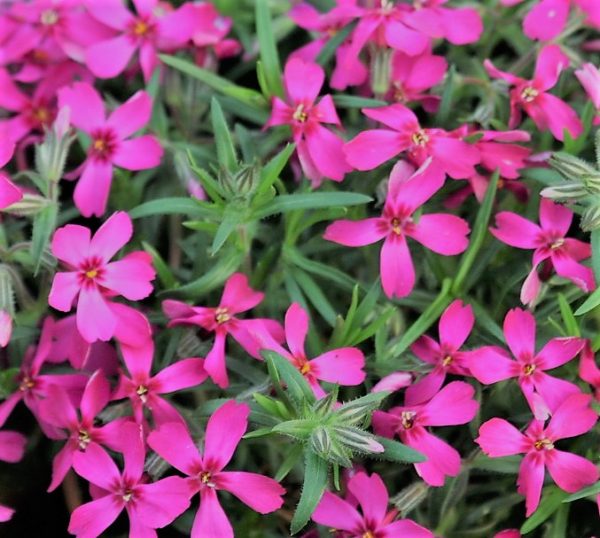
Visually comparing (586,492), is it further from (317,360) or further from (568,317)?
(317,360)

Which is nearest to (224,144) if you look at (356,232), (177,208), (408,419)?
(177,208)

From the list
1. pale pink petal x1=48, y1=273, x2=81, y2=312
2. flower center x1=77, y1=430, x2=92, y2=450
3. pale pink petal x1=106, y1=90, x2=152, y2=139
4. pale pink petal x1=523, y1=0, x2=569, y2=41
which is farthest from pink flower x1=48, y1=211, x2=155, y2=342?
pale pink petal x1=523, y1=0, x2=569, y2=41

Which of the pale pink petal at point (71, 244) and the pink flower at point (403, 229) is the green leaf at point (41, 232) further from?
the pink flower at point (403, 229)

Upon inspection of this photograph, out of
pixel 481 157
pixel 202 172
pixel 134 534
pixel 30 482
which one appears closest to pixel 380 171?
pixel 481 157

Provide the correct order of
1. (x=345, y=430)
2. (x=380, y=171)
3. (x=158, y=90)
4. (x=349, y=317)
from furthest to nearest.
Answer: (x=158, y=90)
(x=380, y=171)
(x=349, y=317)
(x=345, y=430)

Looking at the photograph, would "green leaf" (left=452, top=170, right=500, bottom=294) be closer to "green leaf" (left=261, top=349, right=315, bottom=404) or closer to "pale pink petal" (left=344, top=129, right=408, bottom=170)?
"pale pink petal" (left=344, top=129, right=408, bottom=170)

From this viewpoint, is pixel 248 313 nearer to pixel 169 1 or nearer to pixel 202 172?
pixel 202 172
